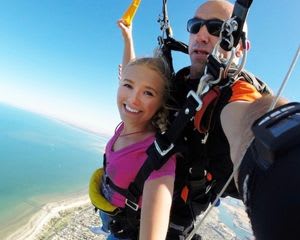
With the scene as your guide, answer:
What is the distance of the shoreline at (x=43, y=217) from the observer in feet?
171

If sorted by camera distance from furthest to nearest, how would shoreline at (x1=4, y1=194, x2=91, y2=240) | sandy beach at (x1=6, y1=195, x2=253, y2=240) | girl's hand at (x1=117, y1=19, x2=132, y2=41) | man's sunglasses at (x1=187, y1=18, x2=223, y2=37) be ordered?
sandy beach at (x1=6, y1=195, x2=253, y2=240)
shoreline at (x1=4, y1=194, x2=91, y2=240)
girl's hand at (x1=117, y1=19, x2=132, y2=41)
man's sunglasses at (x1=187, y1=18, x2=223, y2=37)

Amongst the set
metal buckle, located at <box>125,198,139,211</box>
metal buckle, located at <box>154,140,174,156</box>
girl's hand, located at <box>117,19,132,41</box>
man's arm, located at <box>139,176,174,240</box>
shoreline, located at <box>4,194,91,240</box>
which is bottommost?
shoreline, located at <box>4,194,91,240</box>

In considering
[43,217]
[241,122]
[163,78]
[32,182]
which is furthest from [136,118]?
[32,182]

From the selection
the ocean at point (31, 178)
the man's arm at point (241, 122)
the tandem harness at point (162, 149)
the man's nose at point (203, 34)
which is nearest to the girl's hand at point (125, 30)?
the man's nose at point (203, 34)

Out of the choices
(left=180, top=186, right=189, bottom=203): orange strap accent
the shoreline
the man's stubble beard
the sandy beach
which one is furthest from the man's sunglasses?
the shoreline

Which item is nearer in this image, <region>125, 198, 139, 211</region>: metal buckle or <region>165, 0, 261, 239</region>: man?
<region>165, 0, 261, 239</region>: man

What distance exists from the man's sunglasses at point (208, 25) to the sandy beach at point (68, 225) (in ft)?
164

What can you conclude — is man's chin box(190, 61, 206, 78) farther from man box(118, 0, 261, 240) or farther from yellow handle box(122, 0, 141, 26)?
yellow handle box(122, 0, 141, 26)

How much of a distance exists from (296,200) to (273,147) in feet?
0.46

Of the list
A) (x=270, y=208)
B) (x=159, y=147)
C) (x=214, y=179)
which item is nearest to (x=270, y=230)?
(x=270, y=208)

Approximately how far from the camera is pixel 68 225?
58469 mm

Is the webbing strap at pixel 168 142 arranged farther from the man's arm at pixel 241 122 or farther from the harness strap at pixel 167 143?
the man's arm at pixel 241 122

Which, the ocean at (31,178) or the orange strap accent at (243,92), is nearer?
the orange strap accent at (243,92)

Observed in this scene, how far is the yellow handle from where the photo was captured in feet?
10.2
